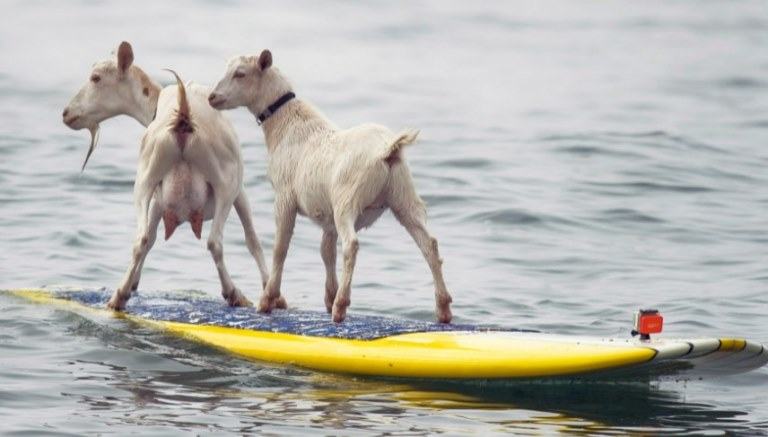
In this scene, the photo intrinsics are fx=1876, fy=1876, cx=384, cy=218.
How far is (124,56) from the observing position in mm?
13344

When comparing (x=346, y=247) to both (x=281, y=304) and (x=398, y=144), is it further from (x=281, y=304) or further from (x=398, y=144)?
(x=281, y=304)

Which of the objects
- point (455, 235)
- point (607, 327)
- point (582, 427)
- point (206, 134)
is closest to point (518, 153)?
point (455, 235)

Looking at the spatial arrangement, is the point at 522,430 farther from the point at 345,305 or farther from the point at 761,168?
the point at 761,168

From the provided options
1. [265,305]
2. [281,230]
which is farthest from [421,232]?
[265,305]

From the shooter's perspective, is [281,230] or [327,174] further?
[281,230]

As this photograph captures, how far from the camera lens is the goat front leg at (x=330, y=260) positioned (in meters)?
12.7

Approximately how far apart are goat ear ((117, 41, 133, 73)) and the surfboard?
5.57ft

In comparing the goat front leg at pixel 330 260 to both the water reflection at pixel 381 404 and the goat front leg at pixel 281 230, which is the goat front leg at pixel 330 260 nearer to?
the goat front leg at pixel 281 230

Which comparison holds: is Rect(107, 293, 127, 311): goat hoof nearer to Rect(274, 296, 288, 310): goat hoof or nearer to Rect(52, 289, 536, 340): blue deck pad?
Rect(52, 289, 536, 340): blue deck pad

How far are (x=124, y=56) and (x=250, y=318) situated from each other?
7.10ft

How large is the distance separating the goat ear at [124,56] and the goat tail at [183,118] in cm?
78

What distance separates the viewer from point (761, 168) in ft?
82.3

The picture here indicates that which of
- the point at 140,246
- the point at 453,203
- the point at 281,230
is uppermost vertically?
the point at 453,203

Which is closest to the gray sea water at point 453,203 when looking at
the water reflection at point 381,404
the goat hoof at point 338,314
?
the water reflection at point 381,404
